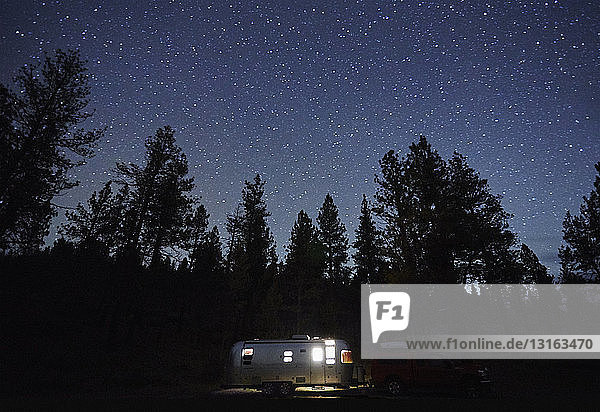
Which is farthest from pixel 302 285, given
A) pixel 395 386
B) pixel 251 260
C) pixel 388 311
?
pixel 395 386

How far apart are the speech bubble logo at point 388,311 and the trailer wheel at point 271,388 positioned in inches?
506

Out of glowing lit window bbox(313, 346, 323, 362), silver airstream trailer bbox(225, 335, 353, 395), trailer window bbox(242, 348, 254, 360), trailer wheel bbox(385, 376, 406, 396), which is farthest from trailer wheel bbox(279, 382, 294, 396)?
trailer wheel bbox(385, 376, 406, 396)

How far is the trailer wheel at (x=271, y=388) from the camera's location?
15750mm

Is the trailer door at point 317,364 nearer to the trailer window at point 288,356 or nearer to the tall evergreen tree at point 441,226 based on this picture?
the trailer window at point 288,356

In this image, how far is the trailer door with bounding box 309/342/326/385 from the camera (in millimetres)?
15617

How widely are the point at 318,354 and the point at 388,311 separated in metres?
13.4

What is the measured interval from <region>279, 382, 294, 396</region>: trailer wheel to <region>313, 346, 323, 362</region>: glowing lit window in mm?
1345

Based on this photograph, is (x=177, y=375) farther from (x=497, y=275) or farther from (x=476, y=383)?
(x=497, y=275)

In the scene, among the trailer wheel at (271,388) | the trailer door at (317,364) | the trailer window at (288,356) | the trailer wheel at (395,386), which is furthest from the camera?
the trailer wheel at (395,386)

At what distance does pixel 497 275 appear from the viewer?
98.4ft

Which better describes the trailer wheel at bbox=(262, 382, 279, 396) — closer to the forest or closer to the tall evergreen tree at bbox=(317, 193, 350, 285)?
the forest

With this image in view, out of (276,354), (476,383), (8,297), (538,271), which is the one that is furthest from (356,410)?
(538,271)

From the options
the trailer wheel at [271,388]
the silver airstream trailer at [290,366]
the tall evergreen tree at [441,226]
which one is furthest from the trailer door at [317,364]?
the tall evergreen tree at [441,226]

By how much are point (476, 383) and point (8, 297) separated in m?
21.4
